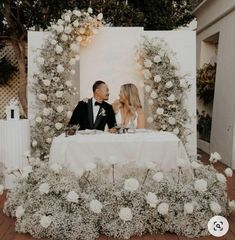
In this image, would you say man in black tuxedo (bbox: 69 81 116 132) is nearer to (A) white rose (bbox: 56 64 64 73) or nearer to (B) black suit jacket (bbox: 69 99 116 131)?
(B) black suit jacket (bbox: 69 99 116 131)

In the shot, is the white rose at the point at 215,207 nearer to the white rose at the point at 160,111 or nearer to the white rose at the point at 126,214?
the white rose at the point at 126,214

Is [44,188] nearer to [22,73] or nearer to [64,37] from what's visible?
[64,37]

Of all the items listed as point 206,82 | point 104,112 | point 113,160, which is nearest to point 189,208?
point 113,160

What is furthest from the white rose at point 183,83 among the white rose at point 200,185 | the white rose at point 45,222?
the white rose at point 45,222

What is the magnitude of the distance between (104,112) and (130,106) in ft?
1.40

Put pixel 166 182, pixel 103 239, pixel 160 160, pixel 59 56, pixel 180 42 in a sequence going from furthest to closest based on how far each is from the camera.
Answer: pixel 180 42 < pixel 59 56 < pixel 160 160 < pixel 166 182 < pixel 103 239

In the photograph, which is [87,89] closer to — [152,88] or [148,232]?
[152,88]

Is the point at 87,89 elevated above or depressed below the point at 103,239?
above

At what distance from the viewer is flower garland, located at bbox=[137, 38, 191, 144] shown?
299 inches

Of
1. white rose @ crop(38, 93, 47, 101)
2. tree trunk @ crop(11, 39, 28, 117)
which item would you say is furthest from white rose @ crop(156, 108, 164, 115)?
tree trunk @ crop(11, 39, 28, 117)

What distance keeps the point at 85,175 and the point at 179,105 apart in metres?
3.31

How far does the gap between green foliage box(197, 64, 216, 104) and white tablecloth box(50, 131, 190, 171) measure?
20.5 feet

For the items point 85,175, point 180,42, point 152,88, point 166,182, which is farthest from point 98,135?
point 180,42

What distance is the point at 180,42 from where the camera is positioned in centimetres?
818
